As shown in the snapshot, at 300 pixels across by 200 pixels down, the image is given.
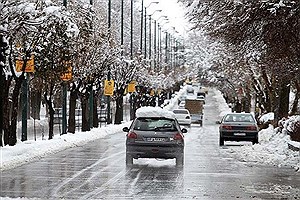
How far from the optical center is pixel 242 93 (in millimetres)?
83938

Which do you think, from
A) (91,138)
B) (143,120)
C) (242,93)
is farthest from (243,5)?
(242,93)

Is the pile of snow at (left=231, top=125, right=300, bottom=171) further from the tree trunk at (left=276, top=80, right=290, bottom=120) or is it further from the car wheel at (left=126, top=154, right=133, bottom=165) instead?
the tree trunk at (left=276, top=80, right=290, bottom=120)

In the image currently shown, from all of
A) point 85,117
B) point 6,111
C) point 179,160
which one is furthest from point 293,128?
point 85,117

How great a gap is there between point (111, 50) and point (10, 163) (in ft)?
82.9

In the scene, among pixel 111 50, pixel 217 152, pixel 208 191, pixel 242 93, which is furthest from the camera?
pixel 242 93

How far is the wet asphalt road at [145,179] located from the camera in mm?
16000

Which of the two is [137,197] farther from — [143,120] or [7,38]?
[7,38]

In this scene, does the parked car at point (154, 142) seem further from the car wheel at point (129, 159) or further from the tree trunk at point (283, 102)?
the tree trunk at point (283, 102)

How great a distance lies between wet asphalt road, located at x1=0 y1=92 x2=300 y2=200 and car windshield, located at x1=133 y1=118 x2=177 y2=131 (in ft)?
3.61

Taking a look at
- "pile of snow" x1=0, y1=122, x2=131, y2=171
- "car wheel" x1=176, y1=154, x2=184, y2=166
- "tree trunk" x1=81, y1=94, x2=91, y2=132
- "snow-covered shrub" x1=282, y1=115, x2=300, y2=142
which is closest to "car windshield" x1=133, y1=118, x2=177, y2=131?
"car wheel" x1=176, y1=154, x2=184, y2=166

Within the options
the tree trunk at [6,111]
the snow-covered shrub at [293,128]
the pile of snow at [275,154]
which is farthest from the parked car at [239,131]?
the tree trunk at [6,111]

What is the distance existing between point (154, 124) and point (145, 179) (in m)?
4.37

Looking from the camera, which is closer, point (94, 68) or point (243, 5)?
point (243, 5)

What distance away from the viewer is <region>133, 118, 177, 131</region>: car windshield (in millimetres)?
23141
